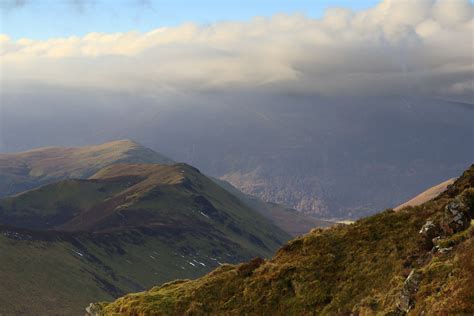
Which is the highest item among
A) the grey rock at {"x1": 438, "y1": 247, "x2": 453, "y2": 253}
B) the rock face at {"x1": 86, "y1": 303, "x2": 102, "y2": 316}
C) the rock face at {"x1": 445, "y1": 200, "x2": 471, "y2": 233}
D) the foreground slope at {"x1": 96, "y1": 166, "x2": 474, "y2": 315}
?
the rock face at {"x1": 445, "y1": 200, "x2": 471, "y2": 233}

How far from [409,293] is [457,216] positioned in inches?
467

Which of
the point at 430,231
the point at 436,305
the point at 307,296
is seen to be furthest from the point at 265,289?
the point at 436,305

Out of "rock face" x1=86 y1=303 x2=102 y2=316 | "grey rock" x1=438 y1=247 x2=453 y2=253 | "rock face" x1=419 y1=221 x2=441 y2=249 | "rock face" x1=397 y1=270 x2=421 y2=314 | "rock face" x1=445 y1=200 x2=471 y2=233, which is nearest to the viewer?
"rock face" x1=397 y1=270 x2=421 y2=314

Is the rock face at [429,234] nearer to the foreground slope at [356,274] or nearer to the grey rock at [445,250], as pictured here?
the foreground slope at [356,274]

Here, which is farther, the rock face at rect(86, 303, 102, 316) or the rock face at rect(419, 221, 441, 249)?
the rock face at rect(86, 303, 102, 316)

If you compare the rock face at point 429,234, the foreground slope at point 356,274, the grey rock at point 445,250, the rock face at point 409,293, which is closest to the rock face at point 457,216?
the foreground slope at point 356,274

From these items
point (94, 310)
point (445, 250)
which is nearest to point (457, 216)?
point (445, 250)

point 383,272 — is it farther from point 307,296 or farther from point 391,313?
point 391,313

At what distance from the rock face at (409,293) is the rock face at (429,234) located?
9289 mm

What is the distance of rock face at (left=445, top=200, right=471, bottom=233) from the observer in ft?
150

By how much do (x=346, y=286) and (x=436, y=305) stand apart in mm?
16211

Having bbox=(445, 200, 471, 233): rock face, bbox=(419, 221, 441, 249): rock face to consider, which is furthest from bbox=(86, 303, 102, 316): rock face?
bbox=(445, 200, 471, 233): rock face

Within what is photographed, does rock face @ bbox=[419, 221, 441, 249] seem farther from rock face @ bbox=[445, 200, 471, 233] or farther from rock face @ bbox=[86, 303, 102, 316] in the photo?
rock face @ bbox=[86, 303, 102, 316]

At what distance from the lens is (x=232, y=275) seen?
190ft
